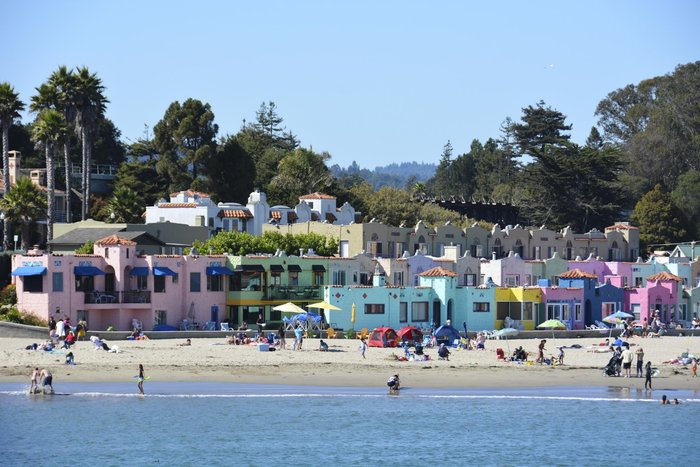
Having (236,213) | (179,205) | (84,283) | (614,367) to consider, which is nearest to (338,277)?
(84,283)

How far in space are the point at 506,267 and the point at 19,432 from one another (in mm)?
44567

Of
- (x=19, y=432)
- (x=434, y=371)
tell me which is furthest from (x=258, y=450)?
(x=434, y=371)

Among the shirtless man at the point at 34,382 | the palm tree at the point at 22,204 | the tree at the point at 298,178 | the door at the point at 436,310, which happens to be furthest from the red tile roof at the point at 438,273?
the tree at the point at 298,178

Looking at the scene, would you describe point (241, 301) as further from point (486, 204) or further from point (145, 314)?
point (486, 204)

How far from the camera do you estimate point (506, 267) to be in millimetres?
94125

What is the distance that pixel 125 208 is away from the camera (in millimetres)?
106375

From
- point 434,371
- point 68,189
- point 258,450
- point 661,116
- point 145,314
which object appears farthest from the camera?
point 661,116

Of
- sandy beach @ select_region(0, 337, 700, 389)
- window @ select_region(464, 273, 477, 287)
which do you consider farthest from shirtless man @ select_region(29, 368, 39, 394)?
window @ select_region(464, 273, 477, 287)

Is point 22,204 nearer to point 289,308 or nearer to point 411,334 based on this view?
point 289,308

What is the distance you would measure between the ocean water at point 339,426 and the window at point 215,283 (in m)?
17.6

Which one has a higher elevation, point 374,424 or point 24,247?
point 24,247

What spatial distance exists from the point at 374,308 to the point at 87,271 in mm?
16804

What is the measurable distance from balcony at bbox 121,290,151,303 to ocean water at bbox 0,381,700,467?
1457 centimetres

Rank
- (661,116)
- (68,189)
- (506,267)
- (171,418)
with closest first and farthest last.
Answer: (171,418), (506,267), (68,189), (661,116)
